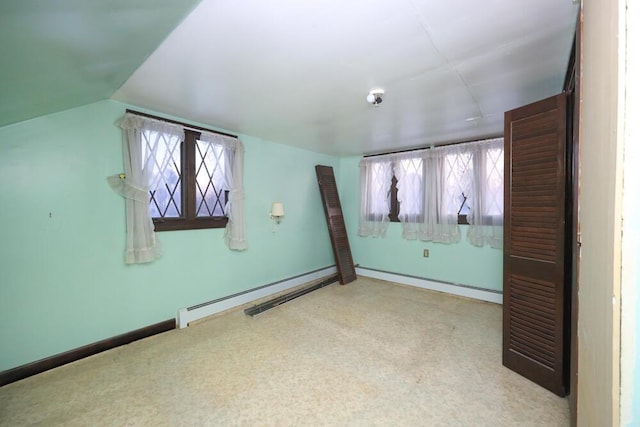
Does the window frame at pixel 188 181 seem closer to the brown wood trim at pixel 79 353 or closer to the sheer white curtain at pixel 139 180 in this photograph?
the sheer white curtain at pixel 139 180

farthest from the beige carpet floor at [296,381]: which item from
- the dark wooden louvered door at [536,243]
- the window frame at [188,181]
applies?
the window frame at [188,181]

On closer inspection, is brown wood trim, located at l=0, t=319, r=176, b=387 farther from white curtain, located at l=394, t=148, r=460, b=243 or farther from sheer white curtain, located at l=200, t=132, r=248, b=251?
white curtain, located at l=394, t=148, r=460, b=243

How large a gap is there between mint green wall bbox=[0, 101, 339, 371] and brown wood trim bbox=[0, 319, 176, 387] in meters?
0.04

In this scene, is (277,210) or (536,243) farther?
(277,210)

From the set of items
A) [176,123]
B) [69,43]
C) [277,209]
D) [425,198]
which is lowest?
[277,209]

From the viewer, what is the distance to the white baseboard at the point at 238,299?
2.64 metres

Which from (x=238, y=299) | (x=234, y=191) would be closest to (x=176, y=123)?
(x=234, y=191)

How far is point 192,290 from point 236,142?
174 cm

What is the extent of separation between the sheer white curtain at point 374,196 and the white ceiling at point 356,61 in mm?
1508

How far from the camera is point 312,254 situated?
4250 mm

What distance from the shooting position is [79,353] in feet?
6.66

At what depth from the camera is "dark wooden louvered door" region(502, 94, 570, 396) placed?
5.36 ft

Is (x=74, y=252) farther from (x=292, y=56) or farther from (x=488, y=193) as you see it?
(x=488, y=193)

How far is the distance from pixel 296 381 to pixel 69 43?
2.24m
